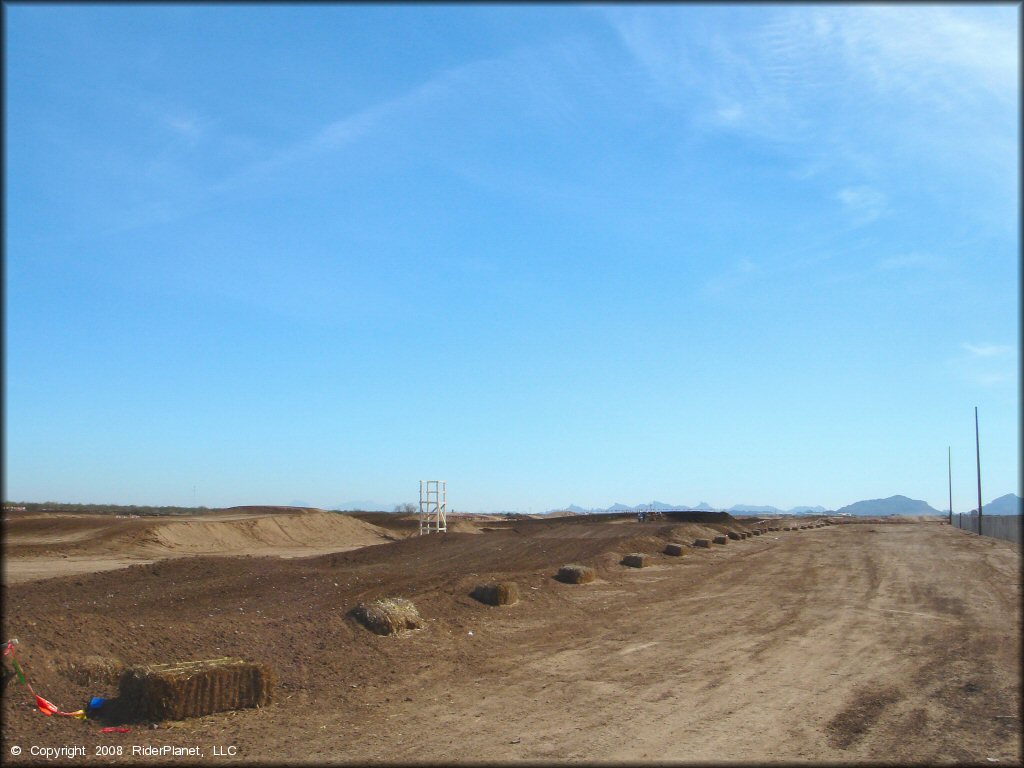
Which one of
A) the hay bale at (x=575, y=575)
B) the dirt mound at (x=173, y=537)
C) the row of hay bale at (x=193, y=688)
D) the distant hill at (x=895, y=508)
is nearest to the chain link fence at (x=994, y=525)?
the distant hill at (x=895, y=508)

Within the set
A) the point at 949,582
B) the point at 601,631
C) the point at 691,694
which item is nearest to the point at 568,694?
the point at 691,694

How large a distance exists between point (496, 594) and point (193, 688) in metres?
8.55

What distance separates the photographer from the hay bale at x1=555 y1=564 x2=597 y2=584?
66.5 feet

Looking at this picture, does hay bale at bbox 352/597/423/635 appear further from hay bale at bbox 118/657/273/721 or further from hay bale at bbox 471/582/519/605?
hay bale at bbox 118/657/273/721

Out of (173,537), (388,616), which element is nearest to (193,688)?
(388,616)

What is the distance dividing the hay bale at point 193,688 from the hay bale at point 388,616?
3.74 m

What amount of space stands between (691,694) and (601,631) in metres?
4.79

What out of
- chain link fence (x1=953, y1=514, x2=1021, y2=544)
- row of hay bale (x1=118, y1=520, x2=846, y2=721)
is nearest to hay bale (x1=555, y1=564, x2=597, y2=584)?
row of hay bale (x1=118, y1=520, x2=846, y2=721)

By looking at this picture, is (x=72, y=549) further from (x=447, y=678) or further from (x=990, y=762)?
(x=990, y=762)

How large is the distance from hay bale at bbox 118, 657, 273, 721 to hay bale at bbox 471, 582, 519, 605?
7.48m

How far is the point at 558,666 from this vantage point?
11.7 meters

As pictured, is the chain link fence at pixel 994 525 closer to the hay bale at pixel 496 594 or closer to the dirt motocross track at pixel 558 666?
the dirt motocross track at pixel 558 666

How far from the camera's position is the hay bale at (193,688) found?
8.55 metres

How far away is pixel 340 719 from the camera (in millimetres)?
9117
